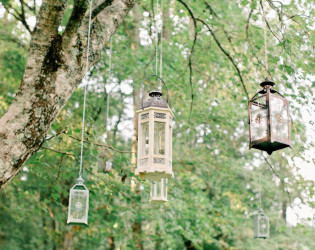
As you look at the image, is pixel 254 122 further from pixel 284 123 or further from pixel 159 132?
pixel 159 132

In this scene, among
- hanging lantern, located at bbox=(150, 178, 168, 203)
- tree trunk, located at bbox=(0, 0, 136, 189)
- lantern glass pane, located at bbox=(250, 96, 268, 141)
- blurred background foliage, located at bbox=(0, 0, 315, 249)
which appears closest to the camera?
tree trunk, located at bbox=(0, 0, 136, 189)

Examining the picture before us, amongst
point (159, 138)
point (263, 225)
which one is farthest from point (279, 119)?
point (263, 225)

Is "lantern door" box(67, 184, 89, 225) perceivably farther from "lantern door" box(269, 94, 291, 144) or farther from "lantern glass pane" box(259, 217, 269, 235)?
"lantern glass pane" box(259, 217, 269, 235)

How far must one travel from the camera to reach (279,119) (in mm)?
3270

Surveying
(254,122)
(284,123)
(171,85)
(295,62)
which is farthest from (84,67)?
(171,85)

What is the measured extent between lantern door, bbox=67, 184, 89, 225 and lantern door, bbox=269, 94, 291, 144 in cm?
147

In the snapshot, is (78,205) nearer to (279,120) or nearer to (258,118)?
(258,118)

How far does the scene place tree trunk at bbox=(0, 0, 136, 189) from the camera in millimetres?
2961

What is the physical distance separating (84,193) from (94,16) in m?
1.48

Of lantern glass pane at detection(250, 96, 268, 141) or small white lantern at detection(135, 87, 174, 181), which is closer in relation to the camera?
small white lantern at detection(135, 87, 174, 181)

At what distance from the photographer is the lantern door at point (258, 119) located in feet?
10.7

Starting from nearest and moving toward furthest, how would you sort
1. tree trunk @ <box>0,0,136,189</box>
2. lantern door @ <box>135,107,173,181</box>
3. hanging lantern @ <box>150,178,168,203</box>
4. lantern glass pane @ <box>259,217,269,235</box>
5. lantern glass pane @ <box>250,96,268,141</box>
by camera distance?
tree trunk @ <box>0,0,136,189</box>, lantern door @ <box>135,107,173,181</box>, lantern glass pane @ <box>250,96,268,141</box>, hanging lantern @ <box>150,178,168,203</box>, lantern glass pane @ <box>259,217,269,235</box>

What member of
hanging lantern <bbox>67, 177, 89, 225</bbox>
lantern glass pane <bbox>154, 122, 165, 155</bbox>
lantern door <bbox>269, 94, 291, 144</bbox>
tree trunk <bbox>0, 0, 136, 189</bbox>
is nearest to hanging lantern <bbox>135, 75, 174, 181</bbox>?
lantern glass pane <bbox>154, 122, 165, 155</bbox>

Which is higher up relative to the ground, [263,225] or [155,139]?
[155,139]
